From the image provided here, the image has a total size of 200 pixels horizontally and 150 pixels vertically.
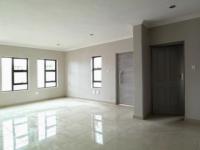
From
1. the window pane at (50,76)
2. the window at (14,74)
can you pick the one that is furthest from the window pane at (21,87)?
the window pane at (50,76)

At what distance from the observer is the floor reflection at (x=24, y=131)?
290 centimetres

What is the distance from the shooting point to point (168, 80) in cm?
470

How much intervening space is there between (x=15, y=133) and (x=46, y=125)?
2.31ft

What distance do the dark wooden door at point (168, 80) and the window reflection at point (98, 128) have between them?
70.6 inches

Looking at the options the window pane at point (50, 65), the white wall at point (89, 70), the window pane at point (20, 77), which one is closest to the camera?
the white wall at point (89, 70)

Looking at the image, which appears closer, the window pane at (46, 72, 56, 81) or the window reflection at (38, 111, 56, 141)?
the window reflection at (38, 111, 56, 141)

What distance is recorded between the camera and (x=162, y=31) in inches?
173

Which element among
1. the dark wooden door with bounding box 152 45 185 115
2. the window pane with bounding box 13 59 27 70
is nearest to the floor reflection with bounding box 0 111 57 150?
the window pane with bounding box 13 59 27 70

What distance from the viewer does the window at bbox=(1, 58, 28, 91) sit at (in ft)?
21.0

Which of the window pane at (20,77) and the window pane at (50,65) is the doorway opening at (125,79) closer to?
the window pane at (50,65)

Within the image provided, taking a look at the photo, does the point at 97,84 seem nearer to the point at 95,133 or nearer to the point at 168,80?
the point at 168,80

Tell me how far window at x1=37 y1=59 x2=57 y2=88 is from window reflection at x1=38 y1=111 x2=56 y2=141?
2.98 meters

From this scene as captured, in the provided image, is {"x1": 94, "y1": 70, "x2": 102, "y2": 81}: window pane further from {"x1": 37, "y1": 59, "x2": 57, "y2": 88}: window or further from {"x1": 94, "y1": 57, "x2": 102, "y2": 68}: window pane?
{"x1": 37, "y1": 59, "x2": 57, "y2": 88}: window

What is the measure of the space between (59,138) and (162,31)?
375 cm
